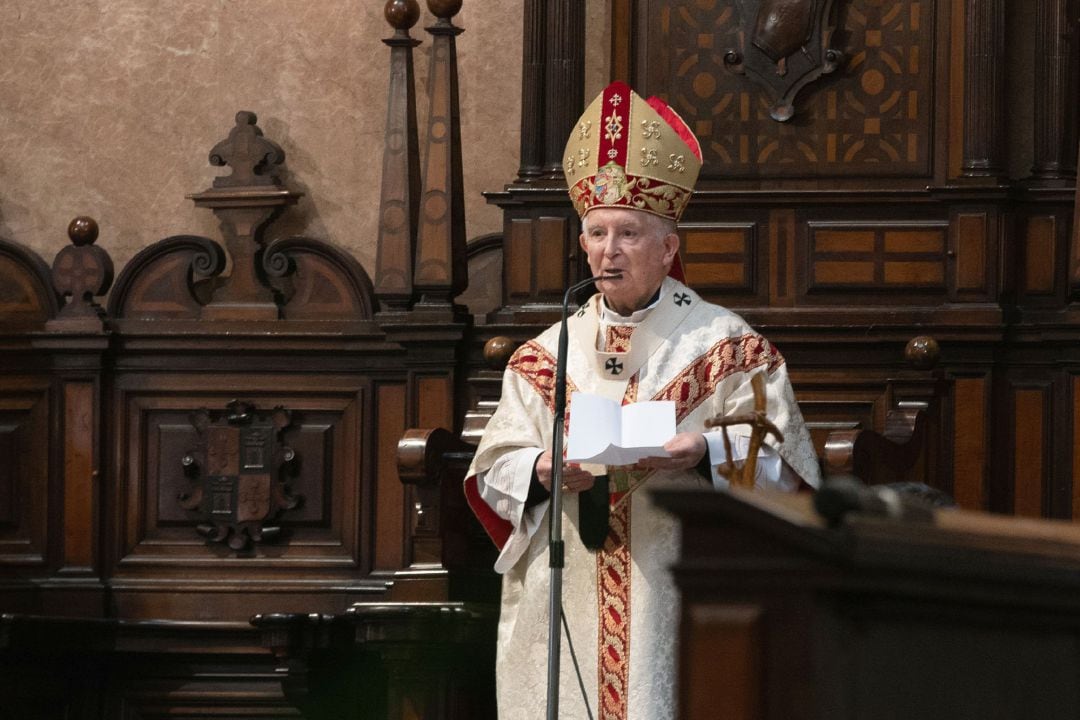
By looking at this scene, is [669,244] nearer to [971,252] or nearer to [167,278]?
[971,252]

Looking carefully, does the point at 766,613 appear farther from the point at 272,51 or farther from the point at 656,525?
the point at 272,51

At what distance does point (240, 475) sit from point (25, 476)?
712 mm

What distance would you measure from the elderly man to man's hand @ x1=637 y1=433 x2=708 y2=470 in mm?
123

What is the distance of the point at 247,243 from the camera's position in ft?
22.6

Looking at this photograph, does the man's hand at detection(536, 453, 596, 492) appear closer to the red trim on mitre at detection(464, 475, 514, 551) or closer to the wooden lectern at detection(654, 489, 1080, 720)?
the red trim on mitre at detection(464, 475, 514, 551)

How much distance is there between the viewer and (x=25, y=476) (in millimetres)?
6508

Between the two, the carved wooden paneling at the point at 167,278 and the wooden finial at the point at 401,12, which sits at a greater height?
the wooden finial at the point at 401,12

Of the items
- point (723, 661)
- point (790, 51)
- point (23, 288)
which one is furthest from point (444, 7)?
point (723, 661)

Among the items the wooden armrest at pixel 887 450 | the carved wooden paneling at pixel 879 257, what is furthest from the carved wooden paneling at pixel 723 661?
the carved wooden paneling at pixel 879 257

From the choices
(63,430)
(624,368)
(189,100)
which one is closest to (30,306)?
(63,430)

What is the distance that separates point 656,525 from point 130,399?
7.54 ft

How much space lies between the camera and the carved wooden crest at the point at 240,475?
638cm

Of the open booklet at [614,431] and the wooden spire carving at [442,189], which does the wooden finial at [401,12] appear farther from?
the open booklet at [614,431]

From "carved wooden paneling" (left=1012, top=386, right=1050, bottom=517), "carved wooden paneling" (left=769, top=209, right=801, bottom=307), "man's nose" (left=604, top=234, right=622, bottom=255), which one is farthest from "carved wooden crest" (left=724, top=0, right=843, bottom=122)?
"man's nose" (left=604, top=234, right=622, bottom=255)
